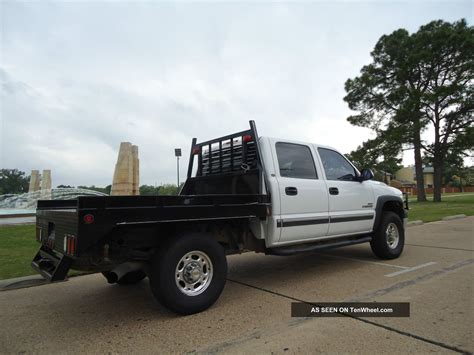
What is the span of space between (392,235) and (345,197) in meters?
1.77

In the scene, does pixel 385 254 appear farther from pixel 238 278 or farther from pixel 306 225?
pixel 238 278

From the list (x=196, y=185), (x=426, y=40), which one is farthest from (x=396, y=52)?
(x=196, y=185)

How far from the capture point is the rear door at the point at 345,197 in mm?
5434

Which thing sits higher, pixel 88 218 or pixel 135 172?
pixel 135 172

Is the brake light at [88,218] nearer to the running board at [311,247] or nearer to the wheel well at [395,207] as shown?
the running board at [311,247]

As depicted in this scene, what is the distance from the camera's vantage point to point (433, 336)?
3.13 metres

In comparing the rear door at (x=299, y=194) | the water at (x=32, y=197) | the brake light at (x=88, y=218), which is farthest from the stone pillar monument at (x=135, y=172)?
the brake light at (x=88, y=218)

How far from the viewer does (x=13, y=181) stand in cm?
7144

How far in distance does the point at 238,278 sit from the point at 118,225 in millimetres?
2624

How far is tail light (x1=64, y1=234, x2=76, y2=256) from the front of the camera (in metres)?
3.26

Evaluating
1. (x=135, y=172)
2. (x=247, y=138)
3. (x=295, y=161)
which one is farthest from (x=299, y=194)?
(x=135, y=172)

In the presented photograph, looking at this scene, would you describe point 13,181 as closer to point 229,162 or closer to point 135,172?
point 135,172

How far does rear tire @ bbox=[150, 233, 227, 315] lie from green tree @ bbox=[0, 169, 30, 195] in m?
78.2

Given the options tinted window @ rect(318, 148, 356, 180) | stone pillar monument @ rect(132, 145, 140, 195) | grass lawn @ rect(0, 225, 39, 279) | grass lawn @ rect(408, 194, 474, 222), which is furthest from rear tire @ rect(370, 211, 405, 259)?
stone pillar monument @ rect(132, 145, 140, 195)
